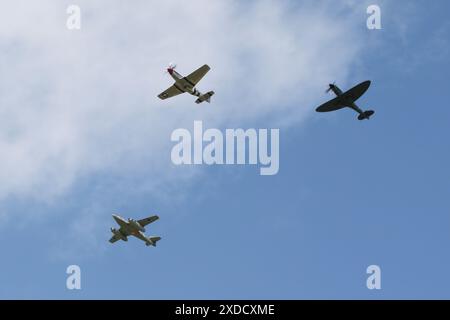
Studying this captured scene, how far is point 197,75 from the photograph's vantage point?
4306 inches

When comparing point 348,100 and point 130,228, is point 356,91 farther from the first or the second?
point 130,228

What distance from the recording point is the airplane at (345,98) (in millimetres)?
104125

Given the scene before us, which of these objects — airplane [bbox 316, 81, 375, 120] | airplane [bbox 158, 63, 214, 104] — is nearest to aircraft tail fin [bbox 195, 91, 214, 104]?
airplane [bbox 158, 63, 214, 104]

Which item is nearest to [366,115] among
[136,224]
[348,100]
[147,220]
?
[348,100]

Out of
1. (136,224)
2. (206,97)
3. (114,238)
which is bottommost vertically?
(114,238)

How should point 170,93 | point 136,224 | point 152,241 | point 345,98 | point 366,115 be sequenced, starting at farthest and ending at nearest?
1. point 152,241
2. point 170,93
3. point 136,224
4. point 366,115
5. point 345,98

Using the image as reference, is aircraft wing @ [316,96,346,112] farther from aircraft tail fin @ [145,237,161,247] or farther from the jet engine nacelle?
aircraft tail fin @ [145,237,161,247]

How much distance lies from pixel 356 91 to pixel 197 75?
24.2 metres

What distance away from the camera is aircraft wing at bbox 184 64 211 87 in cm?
10875
